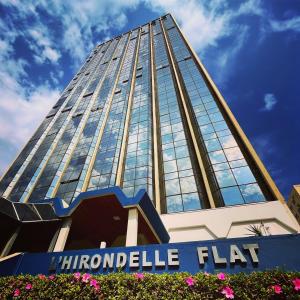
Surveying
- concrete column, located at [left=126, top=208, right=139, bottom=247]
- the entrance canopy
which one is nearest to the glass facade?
the entrance canopy

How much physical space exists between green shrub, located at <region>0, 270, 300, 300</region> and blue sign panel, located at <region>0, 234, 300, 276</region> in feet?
4.78

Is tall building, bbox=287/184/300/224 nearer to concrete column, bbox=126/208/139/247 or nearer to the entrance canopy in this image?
the entrance canopy

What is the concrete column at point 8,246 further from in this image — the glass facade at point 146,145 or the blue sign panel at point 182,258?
the glass facade at point 146,145

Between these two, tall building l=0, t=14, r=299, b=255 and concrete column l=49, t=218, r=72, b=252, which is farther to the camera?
tall building l=0, t=14, r=299, b=255

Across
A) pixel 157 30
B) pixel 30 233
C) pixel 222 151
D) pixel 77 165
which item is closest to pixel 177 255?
pixel 30 233

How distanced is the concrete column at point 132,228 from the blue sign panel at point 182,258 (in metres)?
0.60

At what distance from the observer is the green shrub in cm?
555

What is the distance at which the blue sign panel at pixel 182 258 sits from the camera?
285 inches

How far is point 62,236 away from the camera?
1105cm

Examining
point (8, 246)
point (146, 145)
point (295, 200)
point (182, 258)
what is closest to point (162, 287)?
point (182, 258)

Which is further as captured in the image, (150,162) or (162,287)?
(150,162)

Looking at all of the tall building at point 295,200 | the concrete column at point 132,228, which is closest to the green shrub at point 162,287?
the concrete column at point 132,228

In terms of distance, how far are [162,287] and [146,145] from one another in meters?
20.2

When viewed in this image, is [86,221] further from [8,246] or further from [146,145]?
[146,145]
